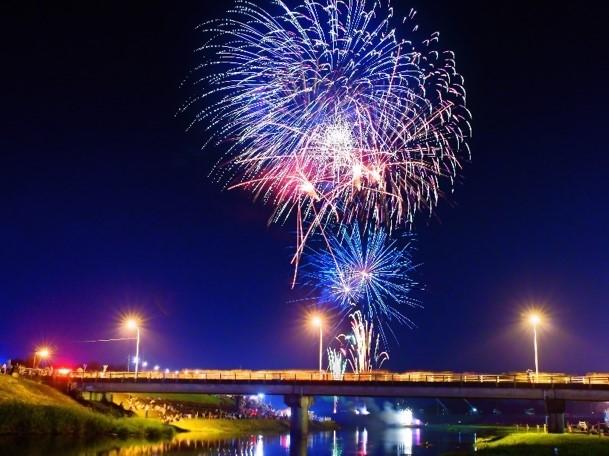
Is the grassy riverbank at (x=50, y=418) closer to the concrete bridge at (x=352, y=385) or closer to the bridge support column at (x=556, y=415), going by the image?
the concrete bridge at (x=352, y=385)

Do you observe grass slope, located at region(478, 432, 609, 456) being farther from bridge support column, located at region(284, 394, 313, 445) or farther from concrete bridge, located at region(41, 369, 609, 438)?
bridge support column, located at region(284, 394, 313, 445)

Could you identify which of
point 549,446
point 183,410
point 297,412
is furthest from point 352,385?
point 183,410

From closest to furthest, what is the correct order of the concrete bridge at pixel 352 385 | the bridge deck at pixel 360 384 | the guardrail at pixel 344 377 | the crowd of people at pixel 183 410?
the concrete bridge at pixel 352 385, the bridge deck at pixel 360 384, the guardrail at pixel 344 377, the crowd of people at pixel 183 410

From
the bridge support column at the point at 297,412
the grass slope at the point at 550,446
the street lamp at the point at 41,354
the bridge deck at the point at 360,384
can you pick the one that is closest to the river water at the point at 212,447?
the bridge support column at the point at 297,412

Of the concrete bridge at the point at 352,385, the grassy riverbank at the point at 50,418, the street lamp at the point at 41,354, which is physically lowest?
the grassy riverbank at the point at 50,418

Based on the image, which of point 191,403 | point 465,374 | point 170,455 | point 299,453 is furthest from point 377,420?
point 170,455

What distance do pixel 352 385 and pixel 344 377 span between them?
2.43m

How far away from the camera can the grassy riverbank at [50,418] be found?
225 feet

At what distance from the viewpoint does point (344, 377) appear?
8725 centimetres

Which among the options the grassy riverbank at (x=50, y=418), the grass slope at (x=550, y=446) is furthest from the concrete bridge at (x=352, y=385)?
the grass slope at (x=550, y=446)

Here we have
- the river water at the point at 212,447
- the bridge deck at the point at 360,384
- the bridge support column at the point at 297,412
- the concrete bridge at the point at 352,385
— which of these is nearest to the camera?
the river water at the point at 212,447

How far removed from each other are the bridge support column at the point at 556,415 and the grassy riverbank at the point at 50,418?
41.6 metres

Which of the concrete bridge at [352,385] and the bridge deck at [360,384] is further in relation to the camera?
the bridge deck at [360,384]

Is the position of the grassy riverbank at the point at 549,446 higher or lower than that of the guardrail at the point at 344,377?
lower
